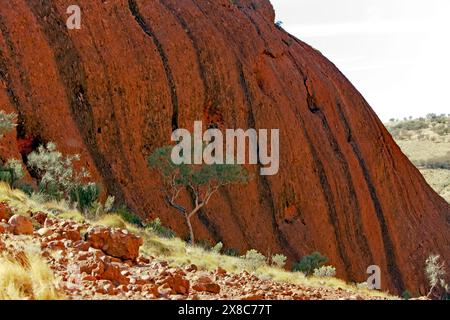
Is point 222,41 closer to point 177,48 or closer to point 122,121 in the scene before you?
point 177,48

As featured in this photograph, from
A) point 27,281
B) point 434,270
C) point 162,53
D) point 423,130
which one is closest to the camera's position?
point 27,281

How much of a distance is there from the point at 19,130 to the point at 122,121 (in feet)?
12.8

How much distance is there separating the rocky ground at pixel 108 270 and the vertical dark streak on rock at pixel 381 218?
24583 millimetres

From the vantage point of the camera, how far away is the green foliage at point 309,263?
22.8 metres

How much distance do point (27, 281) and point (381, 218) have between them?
29345 mm

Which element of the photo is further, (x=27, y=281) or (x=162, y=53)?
(x=162, y=53)

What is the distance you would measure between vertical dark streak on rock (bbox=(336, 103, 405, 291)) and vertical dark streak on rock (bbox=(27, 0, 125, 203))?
16743 millimetres

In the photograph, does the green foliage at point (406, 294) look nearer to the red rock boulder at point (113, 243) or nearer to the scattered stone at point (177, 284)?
the red rock boulder at point (113, 243)

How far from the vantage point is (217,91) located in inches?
1016

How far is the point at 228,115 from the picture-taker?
84.2 ft

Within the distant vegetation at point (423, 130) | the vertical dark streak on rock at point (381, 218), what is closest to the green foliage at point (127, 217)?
the vertical dark streak on rock at point (381, 218)

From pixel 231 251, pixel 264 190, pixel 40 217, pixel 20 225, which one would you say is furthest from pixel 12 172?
pixel 264 190

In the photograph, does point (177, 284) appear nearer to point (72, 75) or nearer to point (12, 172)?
point (12, 172)

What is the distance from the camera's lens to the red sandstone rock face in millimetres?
20328
